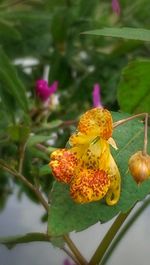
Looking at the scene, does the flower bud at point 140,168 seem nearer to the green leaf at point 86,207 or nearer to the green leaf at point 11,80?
the green leaf at point 86,207

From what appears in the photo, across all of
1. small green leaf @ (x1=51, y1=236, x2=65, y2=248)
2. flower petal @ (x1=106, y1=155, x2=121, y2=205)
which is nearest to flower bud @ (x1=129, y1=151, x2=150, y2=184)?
flower petal @ (x1=106, y1=155, x2=121, y2=205)

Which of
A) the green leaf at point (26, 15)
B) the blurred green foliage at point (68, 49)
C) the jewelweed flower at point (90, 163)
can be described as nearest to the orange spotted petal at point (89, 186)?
the jewelweed flower at point (90, 163)

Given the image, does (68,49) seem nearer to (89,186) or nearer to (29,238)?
(29,238)

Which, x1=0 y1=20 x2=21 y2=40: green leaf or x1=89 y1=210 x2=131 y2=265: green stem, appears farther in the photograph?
x1=0 y1=20 x2=21 y2=40: green leaf

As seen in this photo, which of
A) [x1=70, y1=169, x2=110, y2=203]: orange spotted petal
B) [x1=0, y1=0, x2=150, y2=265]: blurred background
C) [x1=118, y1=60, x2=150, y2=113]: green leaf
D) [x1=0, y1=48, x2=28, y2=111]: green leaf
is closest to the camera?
[x1=70, y1=169, x2=110, y2=203]: orange spotted petal

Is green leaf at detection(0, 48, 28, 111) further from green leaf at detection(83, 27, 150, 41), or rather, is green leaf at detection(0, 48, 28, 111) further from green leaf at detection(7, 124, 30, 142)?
green leaf at detection(83, 27, 150, 41)

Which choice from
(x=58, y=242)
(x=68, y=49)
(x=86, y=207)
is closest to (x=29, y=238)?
(x=58, y=242)
